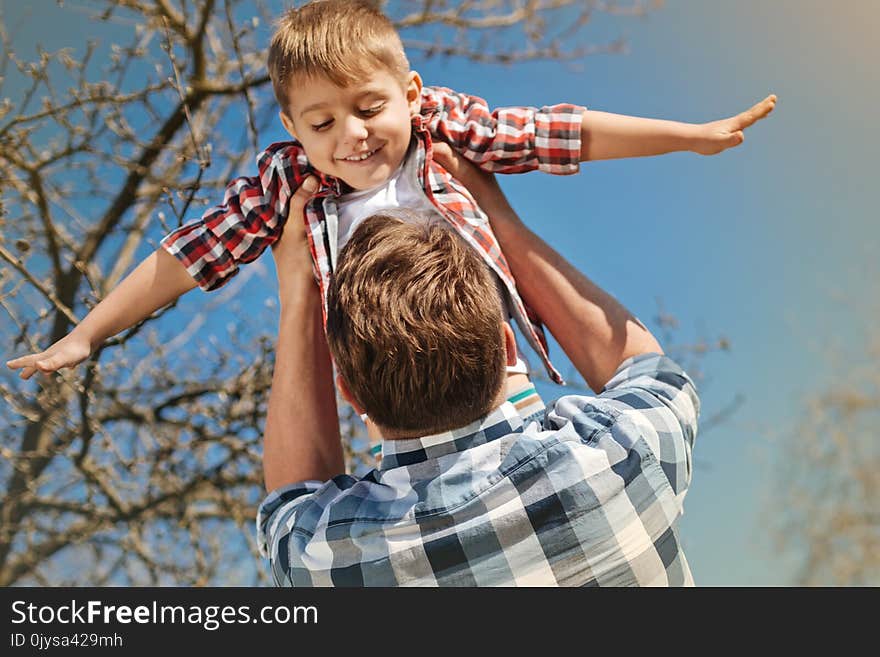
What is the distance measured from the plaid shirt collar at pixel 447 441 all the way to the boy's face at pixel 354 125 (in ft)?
2.36

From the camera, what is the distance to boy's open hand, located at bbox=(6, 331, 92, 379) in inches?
66.2

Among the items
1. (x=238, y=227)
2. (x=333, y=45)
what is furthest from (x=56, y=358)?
(x=333, y=45)

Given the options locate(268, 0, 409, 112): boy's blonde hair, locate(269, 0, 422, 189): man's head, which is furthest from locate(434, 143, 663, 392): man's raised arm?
locate(268, 0, 409, 112): boy's blonde hair

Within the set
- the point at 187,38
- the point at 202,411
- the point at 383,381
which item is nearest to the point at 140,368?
the point at 202,411

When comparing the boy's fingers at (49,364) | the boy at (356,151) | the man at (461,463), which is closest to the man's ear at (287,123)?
the boy at (356,151)

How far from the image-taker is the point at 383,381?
125 cm

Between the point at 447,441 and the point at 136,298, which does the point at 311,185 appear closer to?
the point at 136,298

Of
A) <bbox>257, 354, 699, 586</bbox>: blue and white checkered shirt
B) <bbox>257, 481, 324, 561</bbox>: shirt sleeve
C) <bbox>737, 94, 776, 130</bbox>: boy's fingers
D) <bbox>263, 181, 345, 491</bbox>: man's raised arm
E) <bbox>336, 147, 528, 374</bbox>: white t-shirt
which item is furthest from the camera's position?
<bbox>336, 147, 528, 374</bbox>: white t-shirt

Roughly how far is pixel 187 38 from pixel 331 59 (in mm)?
1225

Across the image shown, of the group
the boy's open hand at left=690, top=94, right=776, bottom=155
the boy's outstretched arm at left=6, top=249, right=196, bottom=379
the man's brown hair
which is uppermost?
the boy's outstretched arm at left=6, top=249, right=196, bottom=379

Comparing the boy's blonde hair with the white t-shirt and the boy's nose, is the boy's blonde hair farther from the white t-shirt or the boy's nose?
the white t-shirt

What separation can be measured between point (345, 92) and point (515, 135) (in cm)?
39

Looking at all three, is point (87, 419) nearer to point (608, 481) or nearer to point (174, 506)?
point (174, 506)

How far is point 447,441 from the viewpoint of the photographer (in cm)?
126
